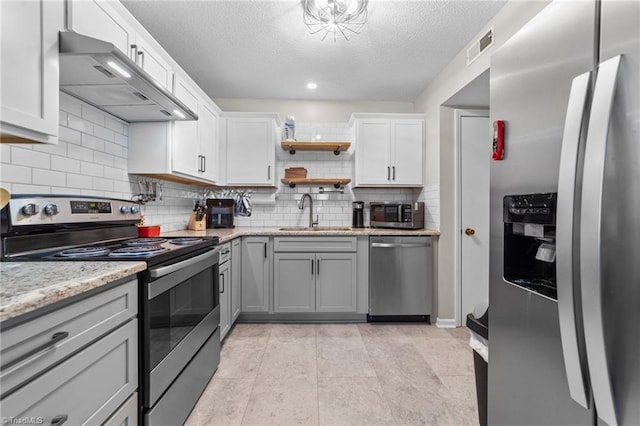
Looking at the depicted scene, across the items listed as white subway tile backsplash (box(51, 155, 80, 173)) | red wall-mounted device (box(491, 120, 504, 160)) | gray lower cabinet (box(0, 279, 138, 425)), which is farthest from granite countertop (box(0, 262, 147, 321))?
red wall-mounted device (box(491, 120, 504, 160))

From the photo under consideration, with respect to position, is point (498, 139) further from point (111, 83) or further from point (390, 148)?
point (390, 148)

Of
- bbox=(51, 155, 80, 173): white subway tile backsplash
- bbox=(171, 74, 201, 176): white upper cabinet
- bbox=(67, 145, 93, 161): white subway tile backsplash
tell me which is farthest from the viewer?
bbox=(171, 74, 201, 176): white upper cabinet

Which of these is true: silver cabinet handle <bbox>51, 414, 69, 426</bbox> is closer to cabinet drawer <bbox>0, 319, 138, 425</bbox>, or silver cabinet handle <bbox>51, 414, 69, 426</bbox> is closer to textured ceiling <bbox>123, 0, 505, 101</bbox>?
cabinet drawer <bbox>0, 319, 138, 425</bbox>

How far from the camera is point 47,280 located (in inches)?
32.2

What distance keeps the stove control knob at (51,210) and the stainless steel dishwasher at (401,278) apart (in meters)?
2.39

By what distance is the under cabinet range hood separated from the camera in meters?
1.12

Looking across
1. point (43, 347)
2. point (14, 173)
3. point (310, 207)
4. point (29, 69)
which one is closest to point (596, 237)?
point (43, 347)

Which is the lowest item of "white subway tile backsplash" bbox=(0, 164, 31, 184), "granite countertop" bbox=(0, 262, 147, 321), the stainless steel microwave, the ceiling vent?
"granite countertop" bbox=(0, 262, 147, 321)

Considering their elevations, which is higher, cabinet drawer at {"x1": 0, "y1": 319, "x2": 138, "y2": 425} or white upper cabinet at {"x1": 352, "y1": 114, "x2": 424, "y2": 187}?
white upper cabinet at {"x1": 352, "y1": 114, "x2": 424, "y2": 187}

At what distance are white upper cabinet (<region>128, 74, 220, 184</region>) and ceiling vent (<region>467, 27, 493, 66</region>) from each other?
2.37 m

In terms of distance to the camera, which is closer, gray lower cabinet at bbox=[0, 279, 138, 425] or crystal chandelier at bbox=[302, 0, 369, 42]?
gray lower cabinet at bbox=[0, 279, 138, 425]

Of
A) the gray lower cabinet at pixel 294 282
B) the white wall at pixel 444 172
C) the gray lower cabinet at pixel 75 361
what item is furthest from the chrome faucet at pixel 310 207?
the gray lower cabinet at pixel 75 361

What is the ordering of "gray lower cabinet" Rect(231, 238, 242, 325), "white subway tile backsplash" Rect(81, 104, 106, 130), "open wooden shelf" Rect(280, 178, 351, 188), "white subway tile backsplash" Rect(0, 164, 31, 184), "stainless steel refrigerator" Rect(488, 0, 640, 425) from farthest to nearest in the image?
"open wooden shelf" Rect(280, 178, 351, 188) < "gray lower cabinet" Rect(231, 238, 242, 325) < "white subway tile backsplash" Rect(81, 104, 106, 130) < "white subway tile backsplash" Rect(0, 164, 31, 184) < "stainless steel refrigerator" Rect(488, 0, 640, 425)

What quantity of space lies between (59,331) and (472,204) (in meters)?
3.05
